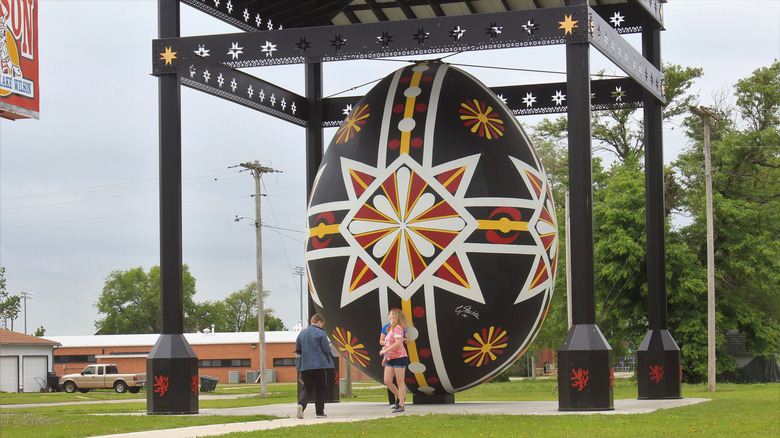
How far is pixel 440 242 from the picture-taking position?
46.9ft

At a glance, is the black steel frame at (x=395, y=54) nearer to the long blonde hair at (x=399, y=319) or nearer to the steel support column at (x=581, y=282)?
the steel support column at (x=581, y=282)

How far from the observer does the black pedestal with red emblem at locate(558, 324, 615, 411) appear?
1441 centimetres

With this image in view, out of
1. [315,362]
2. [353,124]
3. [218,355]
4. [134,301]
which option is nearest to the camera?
[315,362]

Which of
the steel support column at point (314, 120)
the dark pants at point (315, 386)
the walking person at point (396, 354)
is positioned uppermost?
the steel support column at point (314, 120)

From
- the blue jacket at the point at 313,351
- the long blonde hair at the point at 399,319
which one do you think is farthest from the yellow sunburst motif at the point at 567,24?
the blue jacket at the point at 313,351

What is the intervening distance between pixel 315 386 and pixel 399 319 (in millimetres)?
1466

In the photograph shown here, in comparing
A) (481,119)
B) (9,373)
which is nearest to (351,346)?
(481,119)

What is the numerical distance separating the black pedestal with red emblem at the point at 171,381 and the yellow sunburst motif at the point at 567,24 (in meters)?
6.68

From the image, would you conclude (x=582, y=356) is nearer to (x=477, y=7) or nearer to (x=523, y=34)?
(x=523, y=34)

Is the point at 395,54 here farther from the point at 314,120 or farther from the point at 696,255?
the point at 696,255

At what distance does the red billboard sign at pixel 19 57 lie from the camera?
7.26m

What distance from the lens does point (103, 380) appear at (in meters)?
55.0

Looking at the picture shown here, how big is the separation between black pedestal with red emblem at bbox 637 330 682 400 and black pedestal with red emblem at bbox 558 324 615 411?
16.6 ft

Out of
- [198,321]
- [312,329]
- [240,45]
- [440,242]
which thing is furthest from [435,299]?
[198,321]
